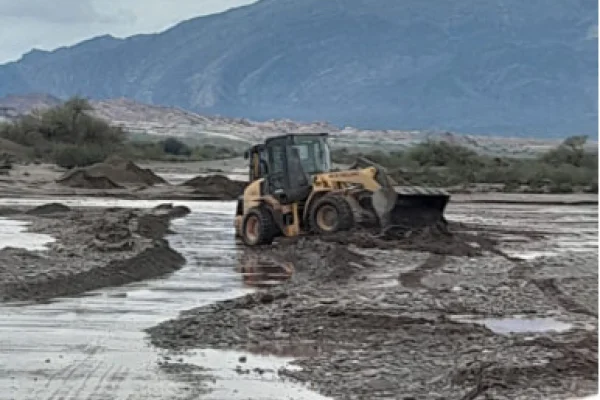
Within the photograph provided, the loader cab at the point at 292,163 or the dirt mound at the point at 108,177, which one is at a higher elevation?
the loader cab at the point at 292,163

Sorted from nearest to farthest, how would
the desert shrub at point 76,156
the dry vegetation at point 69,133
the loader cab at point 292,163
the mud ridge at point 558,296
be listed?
1. the mud ridge at point 558,296
2. the loader cab at point 292,163
3. the desert shrub at point 76,156
4. the dry vegetation at point 69,133

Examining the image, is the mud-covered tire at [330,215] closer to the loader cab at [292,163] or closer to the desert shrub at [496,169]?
the loader cab at [292,163]

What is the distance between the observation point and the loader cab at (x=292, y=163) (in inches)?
1213

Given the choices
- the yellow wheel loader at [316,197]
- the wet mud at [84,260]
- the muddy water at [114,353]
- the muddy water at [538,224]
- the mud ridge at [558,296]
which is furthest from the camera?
the muddy water at [538,224]

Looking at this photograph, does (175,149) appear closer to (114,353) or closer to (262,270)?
(262,270)

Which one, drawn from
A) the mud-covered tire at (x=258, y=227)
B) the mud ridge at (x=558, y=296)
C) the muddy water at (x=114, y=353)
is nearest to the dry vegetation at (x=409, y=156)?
the mud-covered tire at (x=258, y=227)

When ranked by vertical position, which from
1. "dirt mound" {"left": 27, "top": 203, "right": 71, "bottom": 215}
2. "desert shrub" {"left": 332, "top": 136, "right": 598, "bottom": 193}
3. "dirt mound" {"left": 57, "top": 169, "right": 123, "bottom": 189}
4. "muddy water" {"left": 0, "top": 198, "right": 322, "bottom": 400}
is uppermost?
"muddy water" {"left": 0, "top": 198, "right": 322, "bottom": 400}

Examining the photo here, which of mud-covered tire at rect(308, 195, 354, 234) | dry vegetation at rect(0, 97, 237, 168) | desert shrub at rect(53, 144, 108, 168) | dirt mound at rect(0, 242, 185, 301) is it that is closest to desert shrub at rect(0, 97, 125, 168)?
dry vegetation at rect(0, 97, 237, 168)

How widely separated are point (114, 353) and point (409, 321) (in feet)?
13.4

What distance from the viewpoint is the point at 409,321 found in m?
16.4

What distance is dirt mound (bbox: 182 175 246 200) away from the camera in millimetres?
58156

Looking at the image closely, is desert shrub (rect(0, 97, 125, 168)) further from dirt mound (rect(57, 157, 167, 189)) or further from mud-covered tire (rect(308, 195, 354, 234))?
mud-covered tire (rect(308, 195, 354, 234))

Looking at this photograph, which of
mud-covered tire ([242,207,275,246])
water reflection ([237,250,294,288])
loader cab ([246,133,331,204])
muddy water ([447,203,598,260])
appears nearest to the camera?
water reflection ([237,250,294,288])

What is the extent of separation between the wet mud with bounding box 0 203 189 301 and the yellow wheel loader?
257cm
